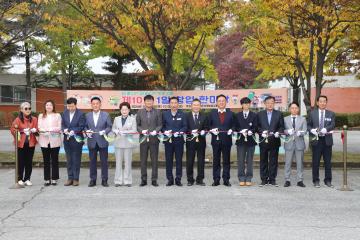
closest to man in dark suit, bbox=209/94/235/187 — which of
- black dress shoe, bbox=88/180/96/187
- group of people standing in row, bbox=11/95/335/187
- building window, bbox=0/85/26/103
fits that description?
group of people standing in row, bbox=11/95/335/187

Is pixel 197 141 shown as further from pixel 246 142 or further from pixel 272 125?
pixel 272 125

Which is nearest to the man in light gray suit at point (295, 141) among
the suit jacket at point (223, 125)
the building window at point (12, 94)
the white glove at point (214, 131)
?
the suit jacket at point (223, 125)

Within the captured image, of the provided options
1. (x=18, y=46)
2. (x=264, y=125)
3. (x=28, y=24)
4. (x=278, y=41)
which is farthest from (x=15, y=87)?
(x=264, y=125)

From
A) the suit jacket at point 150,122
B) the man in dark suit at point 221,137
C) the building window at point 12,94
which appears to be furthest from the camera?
the building window at point 12,94

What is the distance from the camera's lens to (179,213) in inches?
Answer: 295

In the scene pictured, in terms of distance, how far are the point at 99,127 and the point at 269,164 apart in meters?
3.74

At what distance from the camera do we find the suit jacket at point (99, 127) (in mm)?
10344

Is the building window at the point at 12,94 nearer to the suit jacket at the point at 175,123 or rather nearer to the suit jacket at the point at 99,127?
the suit jacket at the point at 99,127

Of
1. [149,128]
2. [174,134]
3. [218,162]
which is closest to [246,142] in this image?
Result: [218,162]

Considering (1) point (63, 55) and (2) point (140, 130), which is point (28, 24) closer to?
(2) point (140, 130)

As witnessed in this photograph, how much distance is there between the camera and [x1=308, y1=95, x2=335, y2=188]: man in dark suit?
10.2 m

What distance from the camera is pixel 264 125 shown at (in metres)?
10.4

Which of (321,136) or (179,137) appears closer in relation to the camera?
(321,136)

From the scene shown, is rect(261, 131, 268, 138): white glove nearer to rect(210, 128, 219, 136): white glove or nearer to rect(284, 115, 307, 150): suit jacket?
rect(284, 115, 307, 150): suit jacket
